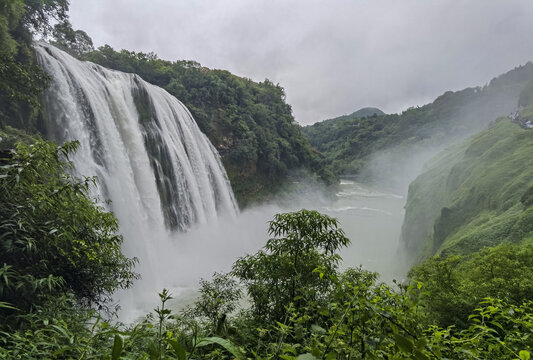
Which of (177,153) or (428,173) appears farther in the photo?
(428,173)

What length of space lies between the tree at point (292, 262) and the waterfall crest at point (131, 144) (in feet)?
31.3

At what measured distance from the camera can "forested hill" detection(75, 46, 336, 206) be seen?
1145 inches

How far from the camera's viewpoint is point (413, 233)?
1600 cm

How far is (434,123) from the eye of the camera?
7238 centimetres

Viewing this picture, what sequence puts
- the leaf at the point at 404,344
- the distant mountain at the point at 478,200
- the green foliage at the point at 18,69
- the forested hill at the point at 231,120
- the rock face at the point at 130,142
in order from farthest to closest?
the forested hill at the point at 231,120
the rock face at the point at 130,142
the green foliage at the point at 18,69
the distant mountain at the point at 478,200
the leaf at the point at 404,344

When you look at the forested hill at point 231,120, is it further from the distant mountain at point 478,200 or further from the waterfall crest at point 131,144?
the distant mountain at point 478,200

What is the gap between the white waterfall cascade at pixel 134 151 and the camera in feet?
37.9

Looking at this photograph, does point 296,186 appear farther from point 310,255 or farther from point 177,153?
point 310,255

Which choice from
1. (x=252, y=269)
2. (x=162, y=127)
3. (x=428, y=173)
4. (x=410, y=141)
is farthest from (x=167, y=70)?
(x=410, y=141)

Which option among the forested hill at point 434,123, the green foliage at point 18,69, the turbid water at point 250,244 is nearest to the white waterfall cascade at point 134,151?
the green foliage at point 18,69

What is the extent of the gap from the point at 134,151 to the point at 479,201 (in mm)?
16794

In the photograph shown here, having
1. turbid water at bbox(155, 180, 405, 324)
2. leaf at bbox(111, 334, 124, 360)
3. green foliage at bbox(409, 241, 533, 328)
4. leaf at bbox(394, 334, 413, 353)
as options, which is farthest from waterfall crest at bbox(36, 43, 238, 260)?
leaf at bbox(394, 334, 413, 353)

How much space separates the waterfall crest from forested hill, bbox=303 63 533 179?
41.9 m

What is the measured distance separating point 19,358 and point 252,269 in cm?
304
